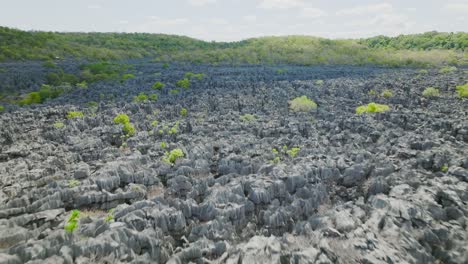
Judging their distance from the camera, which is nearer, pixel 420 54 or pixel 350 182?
pixel 350 182

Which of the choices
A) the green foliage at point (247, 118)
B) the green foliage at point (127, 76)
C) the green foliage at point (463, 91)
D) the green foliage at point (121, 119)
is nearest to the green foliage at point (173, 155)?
the green foliage at point (121, 119)

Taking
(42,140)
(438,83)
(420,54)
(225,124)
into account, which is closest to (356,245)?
(225,124)

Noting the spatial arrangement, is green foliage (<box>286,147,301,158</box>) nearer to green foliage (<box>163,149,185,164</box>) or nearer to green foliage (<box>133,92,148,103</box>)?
green foliage (<box>163,149,185,164</box>)

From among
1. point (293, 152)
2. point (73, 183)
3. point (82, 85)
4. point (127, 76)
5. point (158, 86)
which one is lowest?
point (293, 152)

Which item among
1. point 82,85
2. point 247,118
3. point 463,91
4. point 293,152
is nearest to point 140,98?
point 82,85

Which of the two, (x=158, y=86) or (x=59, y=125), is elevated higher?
(x=158, y=86)

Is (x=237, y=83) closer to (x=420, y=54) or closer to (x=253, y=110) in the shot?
(x=253, y=110)

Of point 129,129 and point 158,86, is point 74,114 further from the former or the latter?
point 158,86
